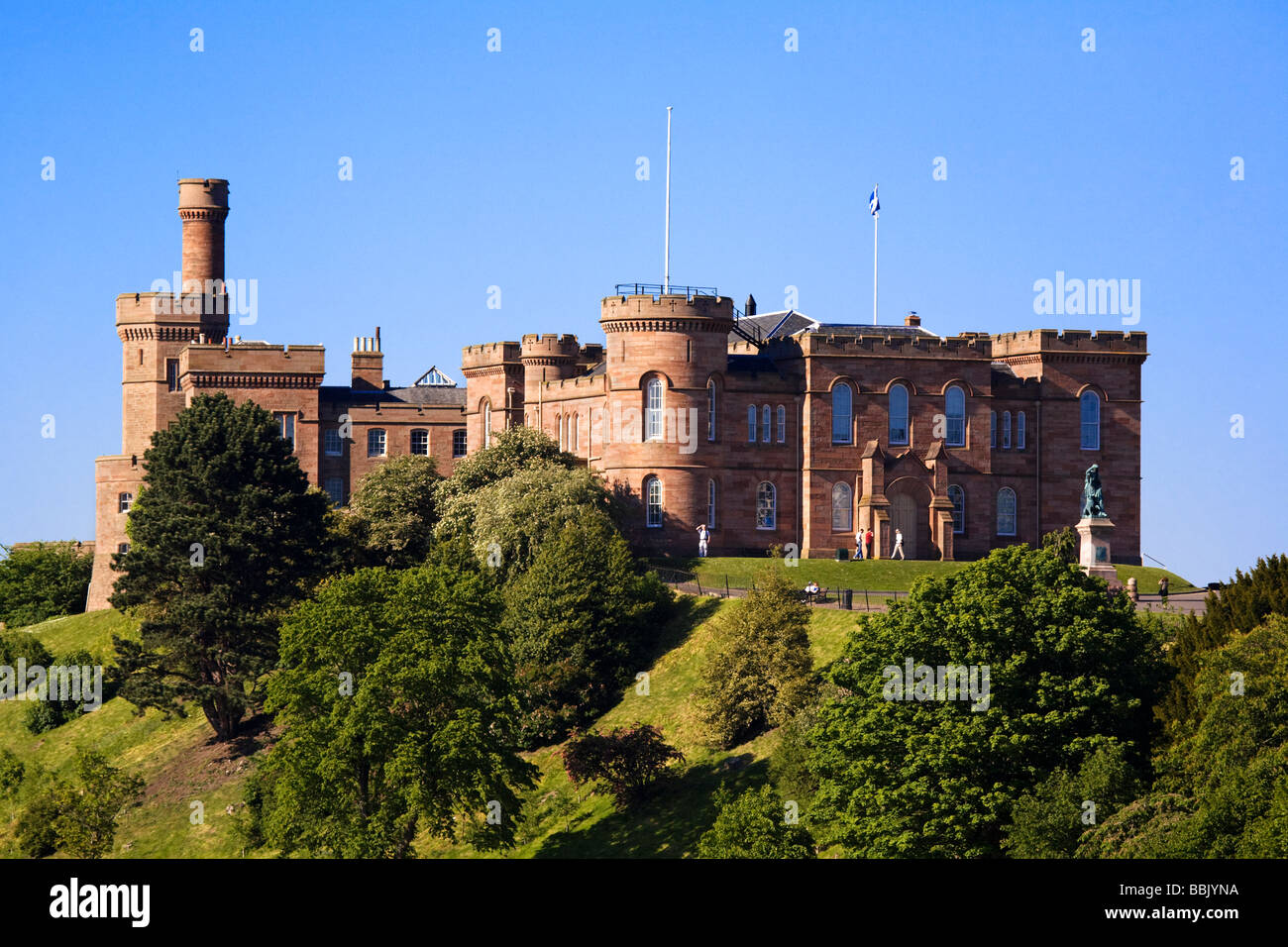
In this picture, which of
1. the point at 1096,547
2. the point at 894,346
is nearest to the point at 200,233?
the point at 894,346

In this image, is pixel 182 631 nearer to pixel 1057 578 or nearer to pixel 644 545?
pixel 644 545

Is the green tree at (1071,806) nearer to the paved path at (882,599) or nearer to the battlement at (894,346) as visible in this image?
the paved path at (882,599)

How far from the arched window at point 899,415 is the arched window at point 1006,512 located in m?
5.47

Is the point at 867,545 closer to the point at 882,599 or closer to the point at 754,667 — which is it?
the point at 882,599

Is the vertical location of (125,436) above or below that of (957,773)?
above

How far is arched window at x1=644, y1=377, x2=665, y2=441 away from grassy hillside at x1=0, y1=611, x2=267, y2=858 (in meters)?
20.1

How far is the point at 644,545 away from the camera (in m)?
73.9

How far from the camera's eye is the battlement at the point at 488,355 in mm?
87750

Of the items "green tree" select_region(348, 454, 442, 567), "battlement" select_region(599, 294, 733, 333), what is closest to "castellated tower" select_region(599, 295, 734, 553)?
"battlement" select_region(599, 294, 733, 333)

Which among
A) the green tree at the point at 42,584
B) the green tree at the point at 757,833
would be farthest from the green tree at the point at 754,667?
the green tree at the point at 42,584

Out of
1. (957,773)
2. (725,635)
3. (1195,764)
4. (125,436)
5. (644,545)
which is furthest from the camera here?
(125,436)

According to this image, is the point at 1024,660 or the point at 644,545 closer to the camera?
the point at 1024,660
